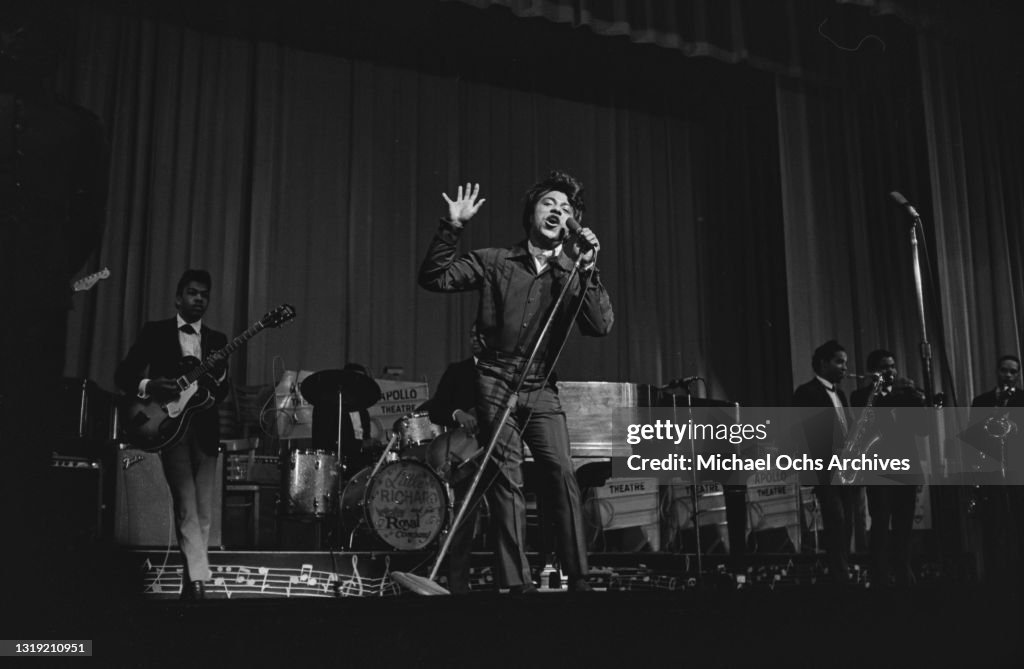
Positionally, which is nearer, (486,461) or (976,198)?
(486,461)

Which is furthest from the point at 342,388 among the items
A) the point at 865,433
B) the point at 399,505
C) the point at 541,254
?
the point at 865,433

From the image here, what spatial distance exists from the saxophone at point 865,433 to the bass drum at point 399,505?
2351mm

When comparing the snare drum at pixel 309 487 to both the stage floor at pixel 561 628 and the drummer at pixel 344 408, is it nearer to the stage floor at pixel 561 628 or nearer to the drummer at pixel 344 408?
the drummer at pixel 344 408

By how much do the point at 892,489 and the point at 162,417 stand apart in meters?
4.13

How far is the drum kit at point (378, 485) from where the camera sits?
553 centimetres

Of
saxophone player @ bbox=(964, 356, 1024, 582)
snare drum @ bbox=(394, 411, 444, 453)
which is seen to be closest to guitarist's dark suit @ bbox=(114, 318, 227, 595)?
snare drum @ bbox=(394, 411, 444, 453)

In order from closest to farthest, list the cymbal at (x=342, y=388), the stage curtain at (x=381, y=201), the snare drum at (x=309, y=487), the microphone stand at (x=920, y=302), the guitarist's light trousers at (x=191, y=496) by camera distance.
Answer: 1. the microphone stand at (x=920, y=302)
2. the guitarist's light trousers at (x=191, y=496)
3. the snare drum at (x=309, y=487)
4. the cymbal at (x=342, y=388)
5. the stage curtain at (x=381, y=201)

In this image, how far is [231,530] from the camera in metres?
6.67

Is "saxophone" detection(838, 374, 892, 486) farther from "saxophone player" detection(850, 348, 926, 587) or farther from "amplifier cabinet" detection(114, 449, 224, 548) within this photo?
"amplifier cabinet" detection(114, 449, 224, 548)

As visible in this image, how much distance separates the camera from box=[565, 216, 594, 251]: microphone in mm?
3443

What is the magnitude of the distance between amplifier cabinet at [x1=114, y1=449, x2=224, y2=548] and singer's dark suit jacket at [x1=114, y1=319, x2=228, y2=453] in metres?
1.06

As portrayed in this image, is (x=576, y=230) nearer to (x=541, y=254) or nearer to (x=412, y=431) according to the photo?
Result: (x=541, y=254)

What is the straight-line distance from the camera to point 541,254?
12.7 ft

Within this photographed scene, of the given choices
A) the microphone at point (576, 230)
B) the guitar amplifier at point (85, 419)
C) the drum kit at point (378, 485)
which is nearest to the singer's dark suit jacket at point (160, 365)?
the guitar amplifier at point (85, 419)
